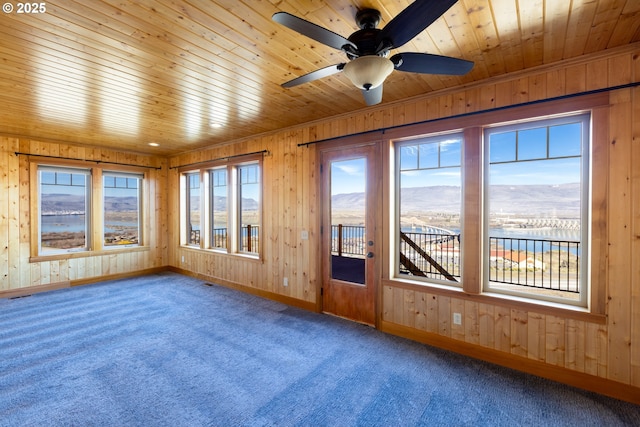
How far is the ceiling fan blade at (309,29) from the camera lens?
56.4 inches

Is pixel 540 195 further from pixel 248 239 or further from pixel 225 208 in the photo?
pixel 225 208

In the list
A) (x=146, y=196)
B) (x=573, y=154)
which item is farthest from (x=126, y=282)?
(x=573, y=154)

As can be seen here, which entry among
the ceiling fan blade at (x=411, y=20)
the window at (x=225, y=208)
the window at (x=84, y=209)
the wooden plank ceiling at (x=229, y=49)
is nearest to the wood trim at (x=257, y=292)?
the window at (x=225, y=208)

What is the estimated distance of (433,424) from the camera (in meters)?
2.01

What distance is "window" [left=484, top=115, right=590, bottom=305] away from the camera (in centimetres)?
258

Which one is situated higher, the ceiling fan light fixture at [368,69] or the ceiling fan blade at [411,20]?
the ceiling fan blade at [411,20]

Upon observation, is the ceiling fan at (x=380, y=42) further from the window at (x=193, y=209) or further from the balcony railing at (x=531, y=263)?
the window at (x=193, y=209)

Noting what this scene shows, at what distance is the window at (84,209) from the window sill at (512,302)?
5725 millimetres

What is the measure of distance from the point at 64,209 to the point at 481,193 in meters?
6.92

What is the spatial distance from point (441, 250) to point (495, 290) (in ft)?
3.93

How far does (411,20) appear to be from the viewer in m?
1.48

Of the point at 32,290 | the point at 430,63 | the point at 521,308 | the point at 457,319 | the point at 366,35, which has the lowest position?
the point at 32,290

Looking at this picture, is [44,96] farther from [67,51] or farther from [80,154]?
[80,154]

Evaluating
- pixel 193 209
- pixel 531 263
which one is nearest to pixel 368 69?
pixel 531 263
